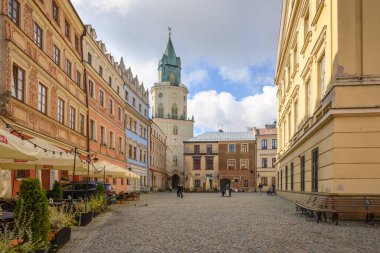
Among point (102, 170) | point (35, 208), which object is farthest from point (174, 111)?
point (35, 208)

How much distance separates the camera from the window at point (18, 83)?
53.2 ft

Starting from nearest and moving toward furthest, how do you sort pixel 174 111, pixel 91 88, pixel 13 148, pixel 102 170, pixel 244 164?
pixel 13 148
pixel 102 170
pixel 91 88
pixel 244 164
pixel 174 111

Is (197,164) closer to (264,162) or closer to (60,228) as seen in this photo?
(264,162)

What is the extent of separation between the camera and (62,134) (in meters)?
22.2

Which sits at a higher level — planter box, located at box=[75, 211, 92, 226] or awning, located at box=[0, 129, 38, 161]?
awning, located at box=[0, 129, 38, 161]

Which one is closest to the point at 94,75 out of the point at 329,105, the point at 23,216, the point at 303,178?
the point at 303,178

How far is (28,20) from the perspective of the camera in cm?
1744

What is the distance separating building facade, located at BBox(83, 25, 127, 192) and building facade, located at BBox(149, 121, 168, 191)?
640 inches

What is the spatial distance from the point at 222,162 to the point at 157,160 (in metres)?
13.6

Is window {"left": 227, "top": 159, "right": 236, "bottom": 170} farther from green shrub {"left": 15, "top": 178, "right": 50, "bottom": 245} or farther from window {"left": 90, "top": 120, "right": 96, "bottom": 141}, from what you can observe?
green shrub {"left": 15, "top": 178, "right": 50, "bottom": 245}

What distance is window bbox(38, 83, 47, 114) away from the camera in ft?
62.4

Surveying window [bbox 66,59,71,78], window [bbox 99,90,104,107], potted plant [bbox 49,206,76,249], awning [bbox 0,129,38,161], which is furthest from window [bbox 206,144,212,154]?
potted plant [bbox 49,206,76,249]

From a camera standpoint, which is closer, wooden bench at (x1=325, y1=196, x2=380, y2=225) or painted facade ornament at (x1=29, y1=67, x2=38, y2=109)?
wooden bench at (x1=325, y1=196, x2=380, y2=225)

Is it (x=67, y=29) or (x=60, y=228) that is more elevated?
(x=67, y=29)
